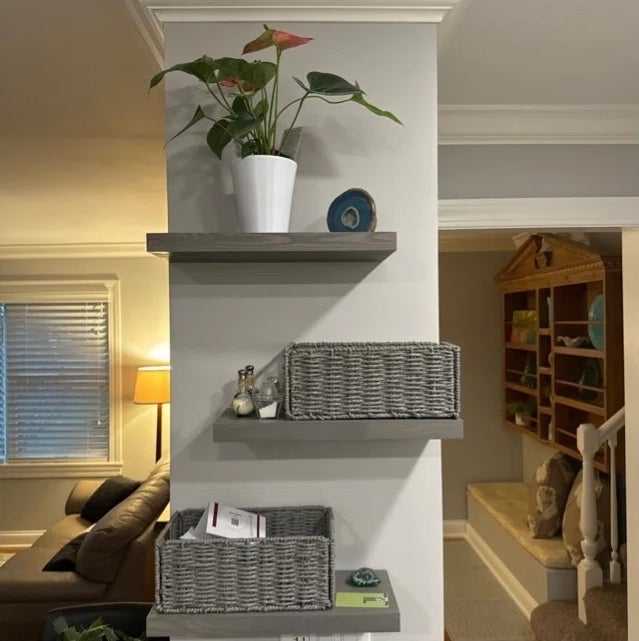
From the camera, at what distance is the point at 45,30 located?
5.55 ft

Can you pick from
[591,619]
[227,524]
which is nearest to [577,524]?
[591,619]

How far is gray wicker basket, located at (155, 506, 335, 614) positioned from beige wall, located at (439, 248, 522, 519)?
14.2 feet

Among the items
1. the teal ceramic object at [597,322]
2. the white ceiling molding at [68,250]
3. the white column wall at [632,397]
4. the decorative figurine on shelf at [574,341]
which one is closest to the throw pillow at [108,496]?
the white ceiling molding at [68,250]

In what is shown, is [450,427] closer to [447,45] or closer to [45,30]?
[447,45]

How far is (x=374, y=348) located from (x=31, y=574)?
2.97 metres

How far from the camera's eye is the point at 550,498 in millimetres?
3945

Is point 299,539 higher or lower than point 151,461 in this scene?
higher

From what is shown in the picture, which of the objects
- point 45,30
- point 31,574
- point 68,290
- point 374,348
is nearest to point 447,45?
point 374,348

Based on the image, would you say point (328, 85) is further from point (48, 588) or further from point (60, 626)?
point (48, 588)

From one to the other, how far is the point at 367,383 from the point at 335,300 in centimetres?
26

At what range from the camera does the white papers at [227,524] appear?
1375 millimetres

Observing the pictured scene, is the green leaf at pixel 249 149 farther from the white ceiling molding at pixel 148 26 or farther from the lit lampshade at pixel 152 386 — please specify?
the lit lampshade at pixel 152 386

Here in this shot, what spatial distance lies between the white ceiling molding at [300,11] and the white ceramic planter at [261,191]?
15.1 inches

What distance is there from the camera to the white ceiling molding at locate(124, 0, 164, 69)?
1534 mm
